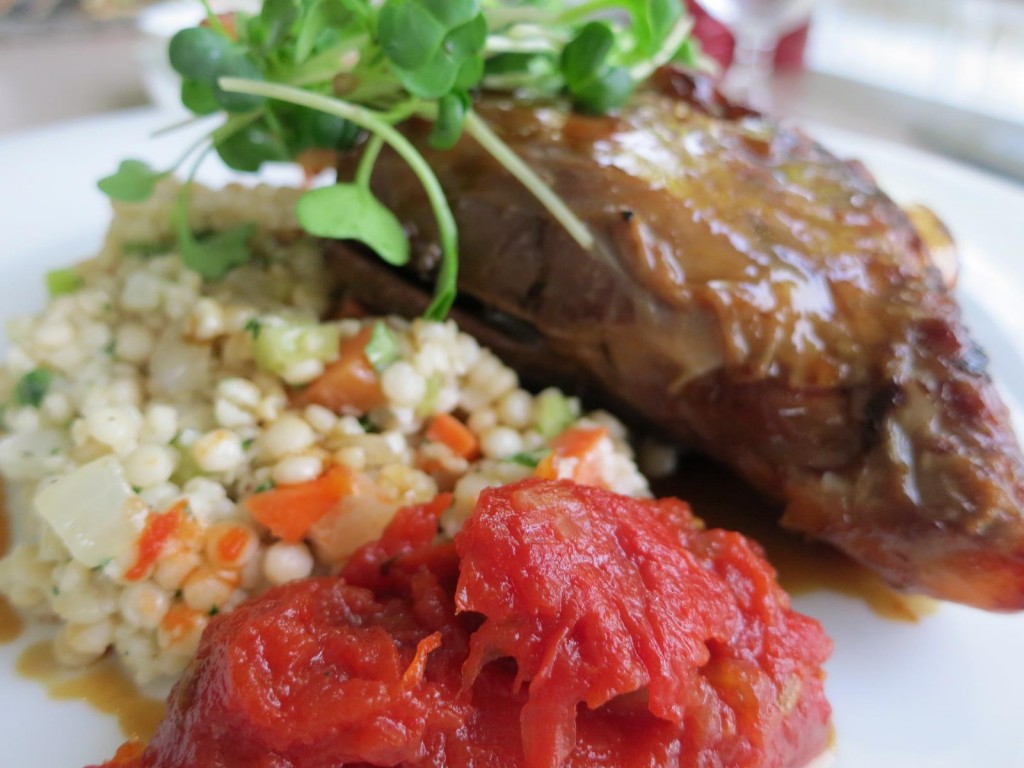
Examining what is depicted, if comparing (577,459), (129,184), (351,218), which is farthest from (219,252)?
(577,459)

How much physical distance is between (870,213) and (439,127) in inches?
40.6

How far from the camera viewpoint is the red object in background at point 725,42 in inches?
206

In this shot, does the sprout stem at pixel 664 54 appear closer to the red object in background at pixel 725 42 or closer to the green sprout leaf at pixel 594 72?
the green sprout leaf at pixel 594 72

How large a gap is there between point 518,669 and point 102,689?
84 centimetres

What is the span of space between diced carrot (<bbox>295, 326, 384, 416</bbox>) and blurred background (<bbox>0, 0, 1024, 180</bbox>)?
8.67ft

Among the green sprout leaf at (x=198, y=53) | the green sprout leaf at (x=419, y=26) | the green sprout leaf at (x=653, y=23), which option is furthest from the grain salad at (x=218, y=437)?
the green sprout leaf at (x=653, y=23)

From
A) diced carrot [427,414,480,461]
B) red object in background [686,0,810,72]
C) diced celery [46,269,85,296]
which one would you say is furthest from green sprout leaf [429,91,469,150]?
red object in background [686,0,810,72]

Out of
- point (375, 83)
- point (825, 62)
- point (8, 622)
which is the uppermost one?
point (375, 83)

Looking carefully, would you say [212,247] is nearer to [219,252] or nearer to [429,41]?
[219,252]

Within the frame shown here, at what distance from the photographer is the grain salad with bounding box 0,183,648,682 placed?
1.72 m

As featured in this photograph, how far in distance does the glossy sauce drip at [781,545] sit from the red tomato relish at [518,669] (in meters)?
0.46

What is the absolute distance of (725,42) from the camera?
5.42 m

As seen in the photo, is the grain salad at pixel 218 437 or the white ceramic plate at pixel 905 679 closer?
the white ceramic plate at pixel 905 679

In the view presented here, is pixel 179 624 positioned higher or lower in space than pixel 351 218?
lower
